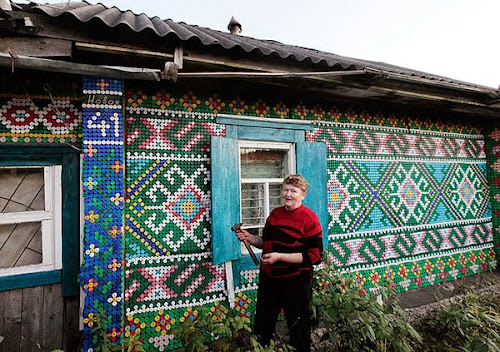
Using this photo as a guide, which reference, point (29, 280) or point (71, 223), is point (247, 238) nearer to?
point (71, 223)

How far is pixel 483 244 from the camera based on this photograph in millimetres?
5129

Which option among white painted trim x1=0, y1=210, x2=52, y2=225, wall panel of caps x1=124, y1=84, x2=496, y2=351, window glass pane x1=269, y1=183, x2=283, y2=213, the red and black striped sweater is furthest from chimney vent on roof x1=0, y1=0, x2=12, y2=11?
window glass pane x1=269, y1=183, x2=283, y2=213

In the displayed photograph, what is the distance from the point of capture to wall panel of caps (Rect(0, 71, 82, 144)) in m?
2.60

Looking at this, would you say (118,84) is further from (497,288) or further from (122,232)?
(497,288)

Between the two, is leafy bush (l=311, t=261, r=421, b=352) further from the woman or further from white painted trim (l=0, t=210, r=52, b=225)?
white painted trim (l=0, t=210, r=52, b=225)

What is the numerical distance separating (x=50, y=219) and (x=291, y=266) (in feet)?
8.33

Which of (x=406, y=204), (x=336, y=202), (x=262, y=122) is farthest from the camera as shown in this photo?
(x=406, y=204)

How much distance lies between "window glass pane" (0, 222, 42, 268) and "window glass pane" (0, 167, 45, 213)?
0.19 metres

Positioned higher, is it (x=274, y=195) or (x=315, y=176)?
(x=315, y=176)

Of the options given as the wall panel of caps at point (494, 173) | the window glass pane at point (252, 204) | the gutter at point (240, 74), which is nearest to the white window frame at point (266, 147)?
the window glass pane at point (252, 204)

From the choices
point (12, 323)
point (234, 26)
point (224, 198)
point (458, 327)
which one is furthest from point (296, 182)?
point (234, 26)

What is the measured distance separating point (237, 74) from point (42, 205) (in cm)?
250

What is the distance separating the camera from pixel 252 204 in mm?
3660

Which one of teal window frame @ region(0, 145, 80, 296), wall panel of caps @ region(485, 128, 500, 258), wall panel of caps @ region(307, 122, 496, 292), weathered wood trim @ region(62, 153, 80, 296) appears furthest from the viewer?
wall panel of caps @ region(485, 128, 500, 258)
